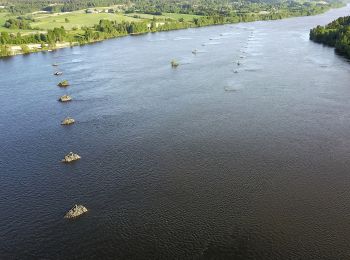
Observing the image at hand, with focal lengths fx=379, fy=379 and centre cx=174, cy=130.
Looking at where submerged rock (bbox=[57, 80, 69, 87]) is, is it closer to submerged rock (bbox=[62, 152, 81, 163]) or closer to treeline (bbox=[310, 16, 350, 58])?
submerged rock (bbox=[62, 152, 81, 163])

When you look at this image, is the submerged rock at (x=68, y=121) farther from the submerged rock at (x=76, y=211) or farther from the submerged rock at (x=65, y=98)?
the submerged rock at (x=76, y=211)

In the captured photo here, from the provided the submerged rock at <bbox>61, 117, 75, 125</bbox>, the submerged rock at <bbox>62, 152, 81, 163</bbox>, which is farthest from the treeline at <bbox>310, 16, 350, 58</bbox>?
the submerged rock at <bbox>62, 152, 81, 163</bbox>

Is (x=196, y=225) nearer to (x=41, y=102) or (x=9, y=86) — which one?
(x=41, y=102)

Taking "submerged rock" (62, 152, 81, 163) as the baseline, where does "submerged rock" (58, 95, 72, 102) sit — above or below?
above

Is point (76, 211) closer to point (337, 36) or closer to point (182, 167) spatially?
point (182, 167)

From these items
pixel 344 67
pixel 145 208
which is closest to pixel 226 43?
pixel 344 67

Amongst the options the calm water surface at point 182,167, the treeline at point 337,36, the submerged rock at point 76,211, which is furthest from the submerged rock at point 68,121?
the treeline at point 337,36
